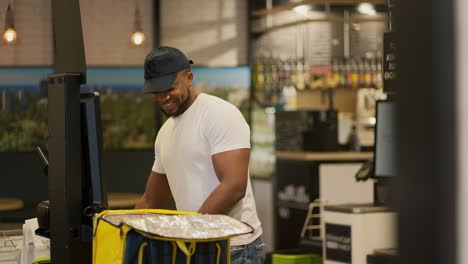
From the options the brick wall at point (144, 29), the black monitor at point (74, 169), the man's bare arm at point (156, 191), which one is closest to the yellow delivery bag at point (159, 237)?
the black monitor at point (74, 169)

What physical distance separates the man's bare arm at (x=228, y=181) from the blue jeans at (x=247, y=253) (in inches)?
6.0

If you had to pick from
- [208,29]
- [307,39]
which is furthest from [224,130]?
[307,39]

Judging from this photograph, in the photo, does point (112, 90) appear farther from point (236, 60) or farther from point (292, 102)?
point (292, 102)

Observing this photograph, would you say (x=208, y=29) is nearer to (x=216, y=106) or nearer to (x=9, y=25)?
(x=9, y=25)

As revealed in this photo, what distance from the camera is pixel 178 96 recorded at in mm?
3557

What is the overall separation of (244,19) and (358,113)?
2313 millimetres

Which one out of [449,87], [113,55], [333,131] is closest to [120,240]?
[449,87]

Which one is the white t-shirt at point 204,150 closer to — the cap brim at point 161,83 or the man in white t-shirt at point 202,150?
the man in white t-shirt at point 202,150

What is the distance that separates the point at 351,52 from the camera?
13.0m

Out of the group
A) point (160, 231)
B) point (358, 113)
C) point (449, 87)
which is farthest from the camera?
point (358, 113)

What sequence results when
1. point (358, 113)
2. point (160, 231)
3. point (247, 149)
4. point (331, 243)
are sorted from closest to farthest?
point (160, 231) < point (247, 149) < point (331, 243) < point (358, 113)

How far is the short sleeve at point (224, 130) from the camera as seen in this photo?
134 inches

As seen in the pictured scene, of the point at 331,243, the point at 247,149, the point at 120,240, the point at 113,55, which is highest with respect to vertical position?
the point at 113,55

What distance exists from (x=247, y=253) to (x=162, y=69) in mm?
761
